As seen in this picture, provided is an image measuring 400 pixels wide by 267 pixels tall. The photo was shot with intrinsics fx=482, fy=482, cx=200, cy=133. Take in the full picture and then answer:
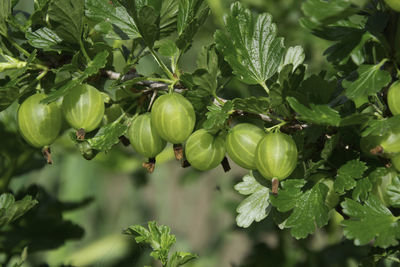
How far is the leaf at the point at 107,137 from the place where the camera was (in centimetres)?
56

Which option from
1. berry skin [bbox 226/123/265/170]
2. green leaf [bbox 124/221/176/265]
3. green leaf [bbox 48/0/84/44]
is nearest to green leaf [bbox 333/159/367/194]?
berry skin [bbox 226/123/265/170]

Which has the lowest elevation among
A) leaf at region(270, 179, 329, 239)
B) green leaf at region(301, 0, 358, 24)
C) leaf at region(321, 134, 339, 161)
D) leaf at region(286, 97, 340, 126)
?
leaf at region(270, 179, 329, 239)

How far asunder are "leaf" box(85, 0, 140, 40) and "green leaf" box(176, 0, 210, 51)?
2.2 inches

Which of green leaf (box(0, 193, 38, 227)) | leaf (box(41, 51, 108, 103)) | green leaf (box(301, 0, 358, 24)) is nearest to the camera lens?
green leaf (box(301, 0, 358, 24))

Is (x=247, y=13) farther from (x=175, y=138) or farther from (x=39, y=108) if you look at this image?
(x=39, y=108)

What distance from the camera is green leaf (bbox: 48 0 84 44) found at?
55cm

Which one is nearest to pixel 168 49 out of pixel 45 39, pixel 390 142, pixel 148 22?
pixel 148 22

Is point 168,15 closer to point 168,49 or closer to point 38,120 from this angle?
point 168,49

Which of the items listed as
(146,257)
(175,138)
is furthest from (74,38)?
→ (146,257)

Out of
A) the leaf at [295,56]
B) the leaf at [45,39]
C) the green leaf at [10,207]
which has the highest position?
the leaf at [45,39]

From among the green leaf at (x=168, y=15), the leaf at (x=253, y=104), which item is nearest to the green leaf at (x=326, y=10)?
the leaf at (x=253, y=104)

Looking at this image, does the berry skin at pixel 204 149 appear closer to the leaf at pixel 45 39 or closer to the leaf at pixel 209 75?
the leaf at pixel 209 75

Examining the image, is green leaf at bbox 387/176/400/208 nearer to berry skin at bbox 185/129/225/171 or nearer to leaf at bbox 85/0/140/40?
berry skin at bbox 185/129/225/171

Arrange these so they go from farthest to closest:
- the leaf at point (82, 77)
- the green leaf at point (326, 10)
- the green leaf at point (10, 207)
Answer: the green leaf at point (10, 207) < the leaf at point (82, 77) < the green leaf at point (326, 10)
